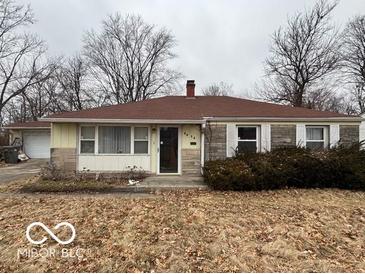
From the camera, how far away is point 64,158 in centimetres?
1020

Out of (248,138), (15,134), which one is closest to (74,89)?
(15,134)

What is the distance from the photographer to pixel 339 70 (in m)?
24.4

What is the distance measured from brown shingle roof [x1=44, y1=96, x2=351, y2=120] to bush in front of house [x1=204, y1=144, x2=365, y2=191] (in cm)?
270

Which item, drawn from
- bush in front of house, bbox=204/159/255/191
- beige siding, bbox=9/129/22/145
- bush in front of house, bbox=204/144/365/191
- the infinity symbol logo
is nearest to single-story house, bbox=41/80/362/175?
bush in front of house, bbox=204/144/365/191

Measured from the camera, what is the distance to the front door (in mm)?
10688

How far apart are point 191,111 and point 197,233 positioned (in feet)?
24.8

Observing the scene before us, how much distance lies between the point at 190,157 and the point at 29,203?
19.7 ft

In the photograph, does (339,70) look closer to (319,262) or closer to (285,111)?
(285,111)

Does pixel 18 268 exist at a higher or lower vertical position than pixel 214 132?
lower

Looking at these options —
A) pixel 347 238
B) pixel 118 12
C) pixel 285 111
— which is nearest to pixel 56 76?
pixel 118 12

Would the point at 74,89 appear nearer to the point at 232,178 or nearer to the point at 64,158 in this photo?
the point at 64,158

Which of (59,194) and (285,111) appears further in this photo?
(285,111)

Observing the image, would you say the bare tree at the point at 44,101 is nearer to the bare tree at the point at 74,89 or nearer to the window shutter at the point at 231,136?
the bare tree at the point at 74,89

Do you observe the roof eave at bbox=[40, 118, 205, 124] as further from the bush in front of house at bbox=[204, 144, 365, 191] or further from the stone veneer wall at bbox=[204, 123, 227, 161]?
the bush in front of house at bbox=[204, 144, 365, 191]
